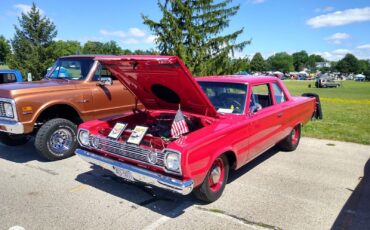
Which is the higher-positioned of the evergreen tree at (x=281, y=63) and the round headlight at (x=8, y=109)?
the evergreen tree at (x=281, y=63)

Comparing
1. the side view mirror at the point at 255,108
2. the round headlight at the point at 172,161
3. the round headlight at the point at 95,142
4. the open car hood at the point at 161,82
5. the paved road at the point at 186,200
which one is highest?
the open car hood at the point at 161,82

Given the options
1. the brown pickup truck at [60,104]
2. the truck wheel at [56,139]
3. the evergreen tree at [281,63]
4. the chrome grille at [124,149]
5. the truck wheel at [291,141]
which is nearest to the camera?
the chrome grille at [124,149]

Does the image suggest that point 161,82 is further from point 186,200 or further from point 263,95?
point 263,95

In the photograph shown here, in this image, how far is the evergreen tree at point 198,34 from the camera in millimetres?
15023

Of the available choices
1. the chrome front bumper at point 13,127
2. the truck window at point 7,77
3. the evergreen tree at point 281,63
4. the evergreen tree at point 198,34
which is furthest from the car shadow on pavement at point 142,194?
the evergreen tree at point 281,63

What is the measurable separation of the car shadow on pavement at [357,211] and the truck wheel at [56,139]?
4.62m

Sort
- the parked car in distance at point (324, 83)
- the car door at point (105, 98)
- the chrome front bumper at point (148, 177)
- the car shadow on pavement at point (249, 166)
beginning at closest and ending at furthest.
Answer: the chrome front bumper at point (148, 177), the car shadow on pavement at point (249, 166), the car door at point (105, 98), the parked car in distance at point (324, 83)

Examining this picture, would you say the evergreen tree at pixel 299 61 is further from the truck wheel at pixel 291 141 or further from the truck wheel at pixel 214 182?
the truck wheel at pixel 214 182

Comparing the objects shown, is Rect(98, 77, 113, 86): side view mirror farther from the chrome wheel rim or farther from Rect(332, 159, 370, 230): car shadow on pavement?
Rect(332, 159, 370, 230): car shadow on pavement

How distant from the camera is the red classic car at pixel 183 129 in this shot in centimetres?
351

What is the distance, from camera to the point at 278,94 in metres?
5.91

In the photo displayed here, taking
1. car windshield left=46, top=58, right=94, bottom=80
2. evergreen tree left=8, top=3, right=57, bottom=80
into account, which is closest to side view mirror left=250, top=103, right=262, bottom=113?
car windshield left=46, top=58, right=94, bottom=80

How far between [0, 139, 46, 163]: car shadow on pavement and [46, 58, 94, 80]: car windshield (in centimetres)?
168

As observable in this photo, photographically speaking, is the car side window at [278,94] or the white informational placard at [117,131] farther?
the car side window at [278,94]
